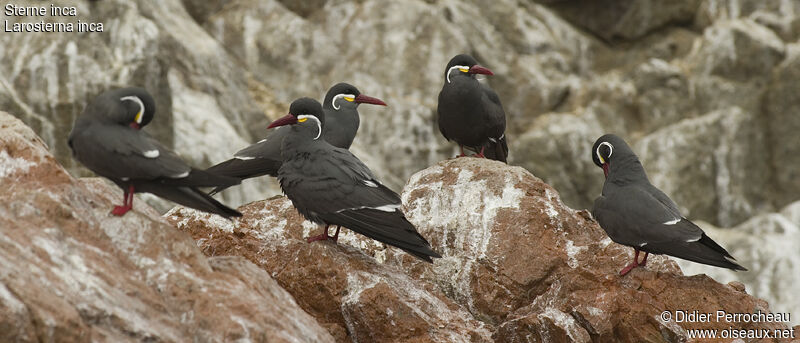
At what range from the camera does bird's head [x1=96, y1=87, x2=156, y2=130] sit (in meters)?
8.19

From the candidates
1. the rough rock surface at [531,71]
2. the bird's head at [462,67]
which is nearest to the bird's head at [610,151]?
the bird's head at [462,67]

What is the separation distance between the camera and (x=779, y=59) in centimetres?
2566

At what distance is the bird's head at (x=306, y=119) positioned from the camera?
1026 centimetres

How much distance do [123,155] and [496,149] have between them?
6.87m

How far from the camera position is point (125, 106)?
324 inches

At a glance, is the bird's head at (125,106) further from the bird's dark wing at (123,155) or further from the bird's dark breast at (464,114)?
the bird's dark breast at (464,114)

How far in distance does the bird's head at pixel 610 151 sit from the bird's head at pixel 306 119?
2941 millimetres

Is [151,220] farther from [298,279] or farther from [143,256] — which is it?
[298,279]

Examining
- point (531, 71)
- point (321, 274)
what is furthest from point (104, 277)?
point (531, 71)

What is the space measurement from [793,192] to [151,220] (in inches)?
838

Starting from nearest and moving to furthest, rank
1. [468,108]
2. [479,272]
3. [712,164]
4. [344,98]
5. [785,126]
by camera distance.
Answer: [479,272]
[344,98]
[468,108]
[712,164]
[785,126]

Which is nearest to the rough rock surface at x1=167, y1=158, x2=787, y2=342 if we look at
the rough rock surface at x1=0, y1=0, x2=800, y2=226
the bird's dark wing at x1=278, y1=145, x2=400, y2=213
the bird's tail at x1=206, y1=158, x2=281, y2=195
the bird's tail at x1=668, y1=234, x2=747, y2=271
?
the bird's tail at x1=668, y1=234, x2=747, y2=271

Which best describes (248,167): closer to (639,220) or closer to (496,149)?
(496,149)

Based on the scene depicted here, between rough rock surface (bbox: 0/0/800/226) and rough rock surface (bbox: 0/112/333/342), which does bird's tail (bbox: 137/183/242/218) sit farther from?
rough rock surface (bbox: 0/0/800/226)
